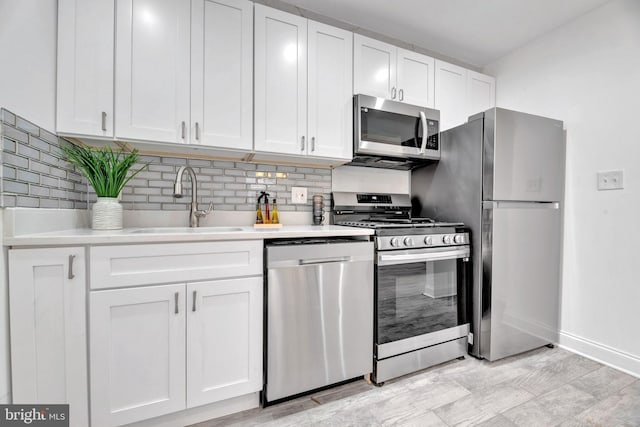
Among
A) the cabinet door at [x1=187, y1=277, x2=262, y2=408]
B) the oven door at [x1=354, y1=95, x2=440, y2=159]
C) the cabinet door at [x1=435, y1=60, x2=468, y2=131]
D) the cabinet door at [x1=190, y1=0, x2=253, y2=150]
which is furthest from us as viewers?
the cabinet door at [x1=435, y1=60, x2=468, y2=131]

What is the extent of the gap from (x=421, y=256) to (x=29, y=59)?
7.42 feet

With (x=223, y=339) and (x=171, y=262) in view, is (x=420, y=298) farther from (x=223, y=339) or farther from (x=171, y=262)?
(x=171, y=262)

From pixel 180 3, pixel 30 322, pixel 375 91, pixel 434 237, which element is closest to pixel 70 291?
pixel 30 322

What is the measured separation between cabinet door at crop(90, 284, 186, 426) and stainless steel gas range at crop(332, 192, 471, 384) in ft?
3.63

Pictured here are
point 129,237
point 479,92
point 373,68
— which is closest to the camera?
point 129,237

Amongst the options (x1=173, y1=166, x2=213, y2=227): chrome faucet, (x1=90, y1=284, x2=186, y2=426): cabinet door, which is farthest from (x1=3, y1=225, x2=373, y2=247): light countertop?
(x1=173, y1=166, x2=213, y2=227): chrome faucet

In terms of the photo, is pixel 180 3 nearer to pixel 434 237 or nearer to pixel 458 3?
pixel 458 3

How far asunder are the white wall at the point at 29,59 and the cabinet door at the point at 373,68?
5.67 feet

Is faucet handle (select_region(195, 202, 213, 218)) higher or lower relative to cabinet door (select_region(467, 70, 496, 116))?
lower

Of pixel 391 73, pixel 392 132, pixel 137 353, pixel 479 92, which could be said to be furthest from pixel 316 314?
pixel 479 92

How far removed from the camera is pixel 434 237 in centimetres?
189

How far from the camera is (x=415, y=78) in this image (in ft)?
7.55

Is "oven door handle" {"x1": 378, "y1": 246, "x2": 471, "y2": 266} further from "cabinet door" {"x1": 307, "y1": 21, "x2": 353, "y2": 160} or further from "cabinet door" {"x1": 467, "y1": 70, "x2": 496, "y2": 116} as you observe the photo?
"cabinet door" {"x1": 467, "y1": 70, "x2": 496, "y2": 116}

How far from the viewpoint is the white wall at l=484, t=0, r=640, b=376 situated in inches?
73.7
